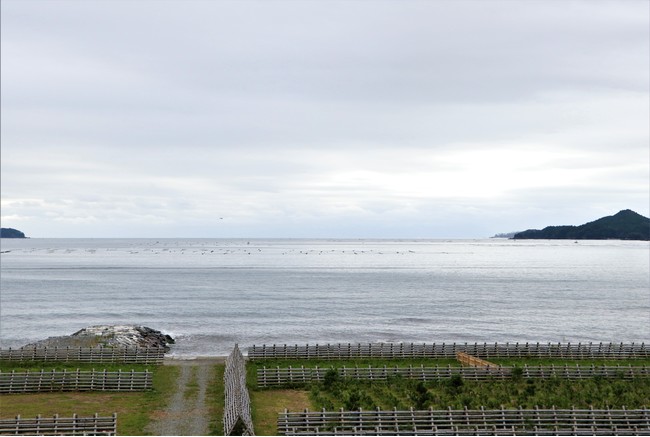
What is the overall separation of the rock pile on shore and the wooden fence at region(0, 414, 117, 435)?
95.5 feet

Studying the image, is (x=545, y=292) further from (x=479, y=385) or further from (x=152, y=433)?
(x=152, y=433)

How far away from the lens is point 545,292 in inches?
4712

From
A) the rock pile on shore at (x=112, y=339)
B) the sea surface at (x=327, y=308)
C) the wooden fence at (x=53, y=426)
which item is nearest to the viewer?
the wooden fence at (x=53, y=426)

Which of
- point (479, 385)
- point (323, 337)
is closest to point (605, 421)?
point (479, 385)

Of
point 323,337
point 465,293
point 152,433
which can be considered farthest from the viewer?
point 465,293

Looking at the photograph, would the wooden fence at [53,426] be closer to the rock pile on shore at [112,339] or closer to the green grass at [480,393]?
the green grass at [480,393]

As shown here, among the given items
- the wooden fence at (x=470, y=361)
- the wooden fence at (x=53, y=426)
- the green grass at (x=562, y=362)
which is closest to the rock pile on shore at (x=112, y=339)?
the wooden fence at (x=470, y=361)

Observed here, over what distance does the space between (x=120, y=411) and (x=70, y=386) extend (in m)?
6.17

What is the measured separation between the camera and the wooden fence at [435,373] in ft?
113

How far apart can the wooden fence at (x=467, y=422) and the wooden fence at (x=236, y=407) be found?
5.35ft

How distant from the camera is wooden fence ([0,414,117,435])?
23.2 metres

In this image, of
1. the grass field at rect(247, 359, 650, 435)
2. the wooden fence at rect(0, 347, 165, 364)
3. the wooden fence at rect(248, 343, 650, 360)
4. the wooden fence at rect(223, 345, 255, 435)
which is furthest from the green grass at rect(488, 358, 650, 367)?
the wooden fence at rect(0, 347, 165, 364)

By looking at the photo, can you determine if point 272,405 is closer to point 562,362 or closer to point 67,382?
point 67,382

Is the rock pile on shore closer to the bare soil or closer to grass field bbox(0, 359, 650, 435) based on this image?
the bare soil
